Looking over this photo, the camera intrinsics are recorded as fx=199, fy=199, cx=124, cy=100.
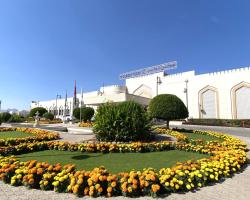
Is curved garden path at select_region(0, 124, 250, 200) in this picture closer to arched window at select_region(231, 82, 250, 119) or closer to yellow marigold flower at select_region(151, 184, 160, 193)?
yellow marigold flower at select_region(151, 184, 160, 193)

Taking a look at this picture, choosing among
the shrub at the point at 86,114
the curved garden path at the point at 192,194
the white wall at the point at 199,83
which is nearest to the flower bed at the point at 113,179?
the curved garden path at the point at 192,194

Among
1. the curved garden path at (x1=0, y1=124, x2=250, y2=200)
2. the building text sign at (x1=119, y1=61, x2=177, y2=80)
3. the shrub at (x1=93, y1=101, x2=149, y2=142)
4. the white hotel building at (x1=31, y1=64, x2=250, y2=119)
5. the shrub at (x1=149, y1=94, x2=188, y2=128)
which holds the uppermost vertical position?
the building text sign at (x1=119, y1=61, x2=177, y2=80)

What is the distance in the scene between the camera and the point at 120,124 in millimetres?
10227

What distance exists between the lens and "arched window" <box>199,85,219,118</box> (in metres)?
38.1

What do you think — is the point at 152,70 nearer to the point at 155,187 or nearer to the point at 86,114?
the point at 86,114

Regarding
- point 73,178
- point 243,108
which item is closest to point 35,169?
point 73,178

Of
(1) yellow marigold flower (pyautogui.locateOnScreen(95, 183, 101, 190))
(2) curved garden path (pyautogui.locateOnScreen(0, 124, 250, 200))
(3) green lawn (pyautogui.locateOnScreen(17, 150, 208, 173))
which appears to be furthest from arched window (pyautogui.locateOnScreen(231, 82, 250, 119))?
(1) yellow marigold flower (pyautogui.locateOnScreen(95, 183, 101, 190))

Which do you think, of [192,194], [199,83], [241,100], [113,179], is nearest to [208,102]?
[199,83]

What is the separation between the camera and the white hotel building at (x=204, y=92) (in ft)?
115

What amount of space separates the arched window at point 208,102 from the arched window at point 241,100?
2.96 m

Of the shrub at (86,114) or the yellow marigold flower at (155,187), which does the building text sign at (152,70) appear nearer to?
the shrub at (86,114)

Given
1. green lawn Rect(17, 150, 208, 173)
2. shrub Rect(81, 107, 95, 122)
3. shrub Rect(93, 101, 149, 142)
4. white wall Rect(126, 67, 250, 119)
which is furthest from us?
white wall Rect(126, 67, 250, 119)

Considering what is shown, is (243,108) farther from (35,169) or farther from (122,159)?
(35,169)

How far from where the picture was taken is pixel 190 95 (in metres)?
41.7
